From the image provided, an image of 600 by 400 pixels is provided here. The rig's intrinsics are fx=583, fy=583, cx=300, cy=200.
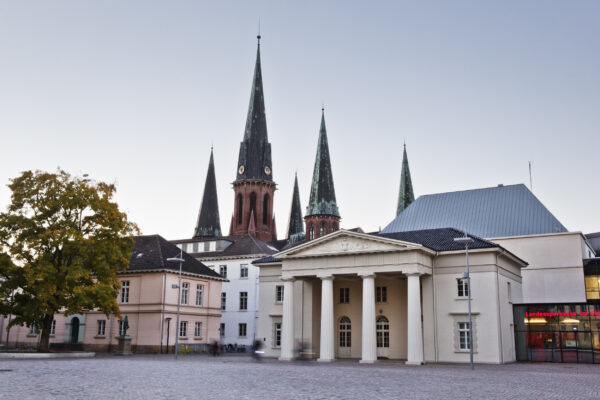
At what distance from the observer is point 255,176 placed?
111062 mm

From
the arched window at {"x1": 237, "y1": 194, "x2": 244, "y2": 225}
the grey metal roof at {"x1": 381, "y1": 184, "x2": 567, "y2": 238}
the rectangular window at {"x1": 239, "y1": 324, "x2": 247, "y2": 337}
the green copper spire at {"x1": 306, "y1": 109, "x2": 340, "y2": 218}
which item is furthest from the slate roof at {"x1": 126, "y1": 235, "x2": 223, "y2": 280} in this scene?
the green copper spire at {"x1": 306, "y1": 109, "x2": 340, "y2": 218}

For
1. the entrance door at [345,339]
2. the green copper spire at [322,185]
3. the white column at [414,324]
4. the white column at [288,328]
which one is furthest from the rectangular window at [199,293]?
the green copper spire at [322,185]

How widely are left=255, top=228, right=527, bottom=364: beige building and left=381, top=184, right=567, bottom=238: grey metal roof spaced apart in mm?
5705

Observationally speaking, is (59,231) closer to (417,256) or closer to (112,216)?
(112,216)

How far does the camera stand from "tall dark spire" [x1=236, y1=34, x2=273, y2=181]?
360 ft

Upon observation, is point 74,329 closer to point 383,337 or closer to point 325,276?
point 325,276

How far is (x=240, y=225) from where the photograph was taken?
110 m

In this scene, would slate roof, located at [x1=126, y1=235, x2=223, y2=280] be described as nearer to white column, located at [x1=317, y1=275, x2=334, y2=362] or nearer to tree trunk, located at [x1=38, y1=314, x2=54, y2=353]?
tree trunk, located at [x1=38, y1=314, x2=54, y2=353]

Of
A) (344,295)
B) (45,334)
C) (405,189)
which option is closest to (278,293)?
(344,295)

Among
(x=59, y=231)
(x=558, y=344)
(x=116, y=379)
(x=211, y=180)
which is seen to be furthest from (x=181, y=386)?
(x=211, y=180)

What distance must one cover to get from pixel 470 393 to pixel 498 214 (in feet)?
129

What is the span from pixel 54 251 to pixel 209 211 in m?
72.8

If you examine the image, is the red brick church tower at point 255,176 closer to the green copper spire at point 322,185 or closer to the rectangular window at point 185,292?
the green copper spire at point 322,185

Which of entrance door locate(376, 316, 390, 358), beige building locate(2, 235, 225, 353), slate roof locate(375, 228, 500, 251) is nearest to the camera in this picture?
slate roof locate(375, 228, 500, 251)
